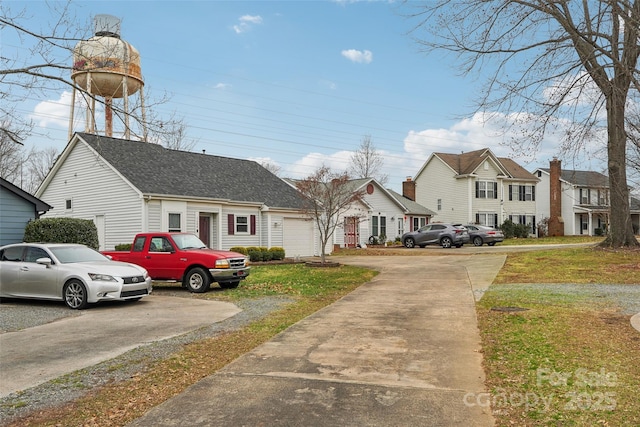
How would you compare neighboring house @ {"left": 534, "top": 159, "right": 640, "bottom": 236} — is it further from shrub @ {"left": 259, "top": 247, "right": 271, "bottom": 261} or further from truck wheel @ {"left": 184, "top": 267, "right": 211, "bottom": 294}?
truck wheel @ {"left": 184, "top": 267, "right": 211, "bottom": 294}

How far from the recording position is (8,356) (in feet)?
23.1

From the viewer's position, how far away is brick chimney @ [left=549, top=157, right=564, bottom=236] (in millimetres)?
50156

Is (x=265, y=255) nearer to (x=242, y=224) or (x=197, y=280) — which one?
(x=242, y=224)

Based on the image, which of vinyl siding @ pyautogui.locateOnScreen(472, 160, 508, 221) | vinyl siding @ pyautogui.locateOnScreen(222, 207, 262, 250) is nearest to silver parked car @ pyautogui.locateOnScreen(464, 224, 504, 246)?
vinyl siding @ pyautogui.locateOnScreen(472, 160, 508, 221)

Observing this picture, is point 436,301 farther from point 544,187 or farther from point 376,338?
point 544,187

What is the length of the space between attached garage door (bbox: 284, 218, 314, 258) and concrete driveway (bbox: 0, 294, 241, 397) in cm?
1619

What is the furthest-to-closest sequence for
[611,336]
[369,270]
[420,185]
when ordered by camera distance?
1. [420,185]
2. [369,270]
3. [611,336]

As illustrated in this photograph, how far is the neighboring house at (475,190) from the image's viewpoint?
149 ft

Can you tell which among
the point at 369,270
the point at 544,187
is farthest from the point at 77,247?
the point at 544,187

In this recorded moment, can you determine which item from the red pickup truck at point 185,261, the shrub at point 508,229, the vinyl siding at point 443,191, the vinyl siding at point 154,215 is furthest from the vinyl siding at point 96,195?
the shrub at point 508,229

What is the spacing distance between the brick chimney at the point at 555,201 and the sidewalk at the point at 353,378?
44743mm

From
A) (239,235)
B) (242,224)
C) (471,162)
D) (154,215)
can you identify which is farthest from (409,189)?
(154,215)

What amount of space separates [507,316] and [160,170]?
19539mm

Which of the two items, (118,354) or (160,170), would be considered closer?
(118,354)
